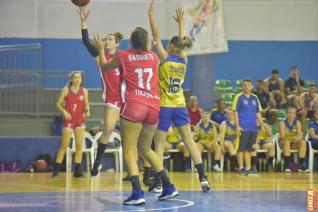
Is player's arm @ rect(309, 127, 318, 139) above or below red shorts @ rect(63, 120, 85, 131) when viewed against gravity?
below

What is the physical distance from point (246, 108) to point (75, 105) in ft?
12.6

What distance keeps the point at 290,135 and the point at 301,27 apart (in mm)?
6854

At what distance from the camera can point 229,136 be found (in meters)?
16.8

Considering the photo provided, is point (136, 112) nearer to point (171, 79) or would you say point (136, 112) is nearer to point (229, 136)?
point (171, 79)

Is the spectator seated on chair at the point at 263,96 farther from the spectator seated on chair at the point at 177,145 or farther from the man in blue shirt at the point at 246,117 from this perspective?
the man in blue shirt at the point at 246,117

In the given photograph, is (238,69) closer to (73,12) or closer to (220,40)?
(220,40)

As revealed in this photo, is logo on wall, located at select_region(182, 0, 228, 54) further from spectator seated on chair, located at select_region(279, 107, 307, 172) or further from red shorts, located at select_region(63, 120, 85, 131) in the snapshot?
red shorts, located at select_region(63, 120, 85, 131)

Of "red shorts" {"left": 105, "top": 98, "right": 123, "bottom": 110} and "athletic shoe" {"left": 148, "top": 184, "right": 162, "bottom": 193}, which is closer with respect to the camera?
"athletic shoe" {"left": 148, "top": 184, "right": 162, "bottom": 193}

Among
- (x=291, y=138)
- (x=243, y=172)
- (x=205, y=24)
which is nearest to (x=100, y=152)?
(x=243, y=172)

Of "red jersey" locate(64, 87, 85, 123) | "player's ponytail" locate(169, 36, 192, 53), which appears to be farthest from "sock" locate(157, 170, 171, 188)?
"red jersey" locate(64, 87, 85, 123)

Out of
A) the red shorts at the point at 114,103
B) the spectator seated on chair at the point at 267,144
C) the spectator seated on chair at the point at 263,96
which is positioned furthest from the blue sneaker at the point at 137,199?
the spectator seated on chair at the point at 263,96

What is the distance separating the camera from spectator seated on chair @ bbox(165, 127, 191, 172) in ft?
55.3

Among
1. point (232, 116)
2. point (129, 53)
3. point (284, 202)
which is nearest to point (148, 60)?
point (129, 53)

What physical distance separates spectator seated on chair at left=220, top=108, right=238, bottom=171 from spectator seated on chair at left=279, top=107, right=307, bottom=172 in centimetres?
122
